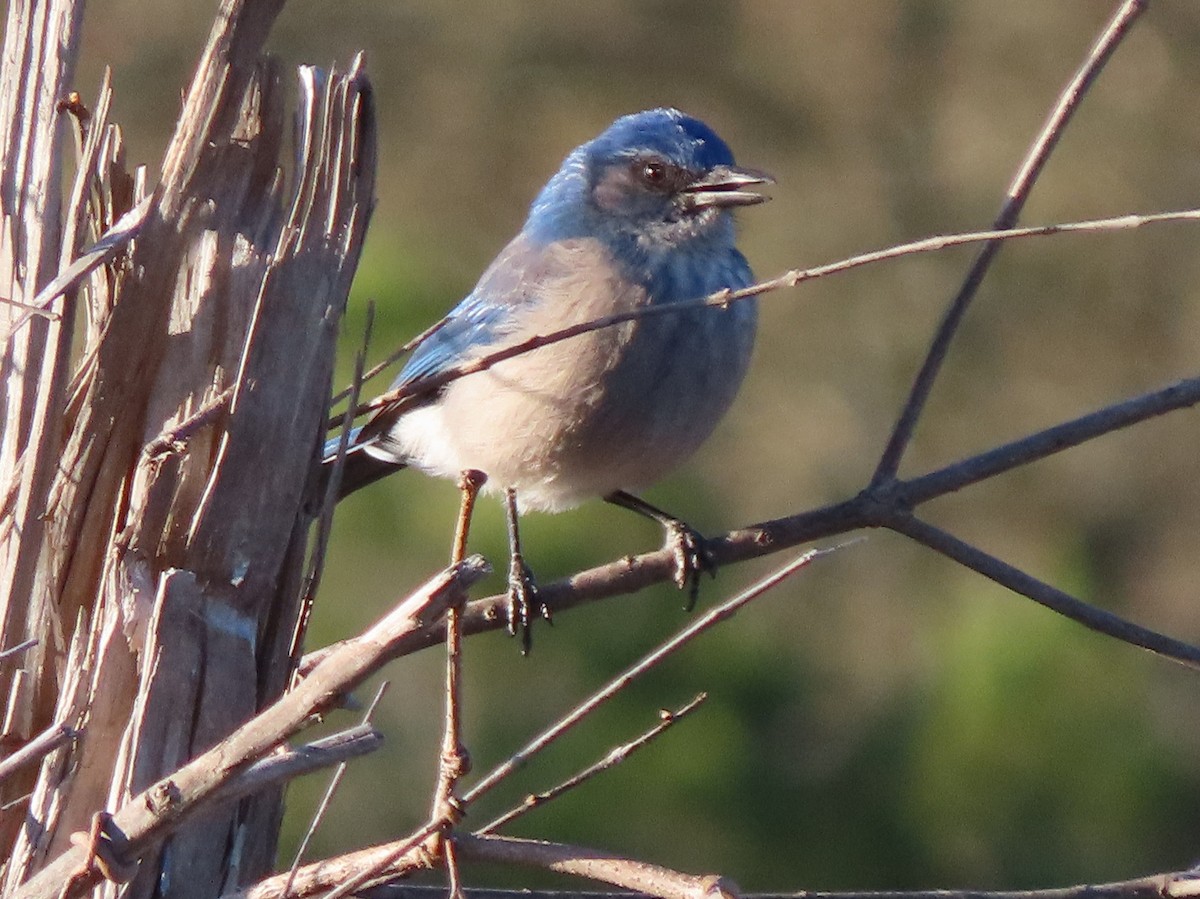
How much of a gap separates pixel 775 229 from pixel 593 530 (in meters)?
3.23

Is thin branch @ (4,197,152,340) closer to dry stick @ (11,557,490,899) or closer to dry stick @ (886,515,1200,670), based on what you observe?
dry stick @ (11,557,490,899)

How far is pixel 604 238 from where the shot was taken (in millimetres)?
4406

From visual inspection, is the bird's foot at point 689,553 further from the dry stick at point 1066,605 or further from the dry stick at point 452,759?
the dry stick at point 452,759

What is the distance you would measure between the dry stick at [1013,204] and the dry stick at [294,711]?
48.2 inches

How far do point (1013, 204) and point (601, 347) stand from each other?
145cm

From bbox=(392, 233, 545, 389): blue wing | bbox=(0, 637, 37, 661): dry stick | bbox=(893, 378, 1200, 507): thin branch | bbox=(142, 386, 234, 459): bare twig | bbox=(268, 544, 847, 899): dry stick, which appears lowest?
bbox=(268, 544, 847, 899): dry stick

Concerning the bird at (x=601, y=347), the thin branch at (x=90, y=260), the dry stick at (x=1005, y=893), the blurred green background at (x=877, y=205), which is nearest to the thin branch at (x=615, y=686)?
the dry stick at (x=1005, y=893)

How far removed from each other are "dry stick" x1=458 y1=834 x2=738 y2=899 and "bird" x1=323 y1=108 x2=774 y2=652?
5.84 feet

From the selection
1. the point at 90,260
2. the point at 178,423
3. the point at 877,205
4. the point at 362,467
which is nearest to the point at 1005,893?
the point at 178,423

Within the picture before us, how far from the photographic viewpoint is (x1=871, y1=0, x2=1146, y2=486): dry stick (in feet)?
8.36

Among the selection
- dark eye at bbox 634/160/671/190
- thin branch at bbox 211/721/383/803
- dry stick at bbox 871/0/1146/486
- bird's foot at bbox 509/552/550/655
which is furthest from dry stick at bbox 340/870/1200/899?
dark eye at bbox 634/160/671/190

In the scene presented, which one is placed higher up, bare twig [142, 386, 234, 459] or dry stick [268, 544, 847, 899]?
bare twig [142, 386, 234, 459]

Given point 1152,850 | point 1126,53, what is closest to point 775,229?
point 1126,53

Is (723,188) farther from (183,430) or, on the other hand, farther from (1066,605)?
(183,430)
